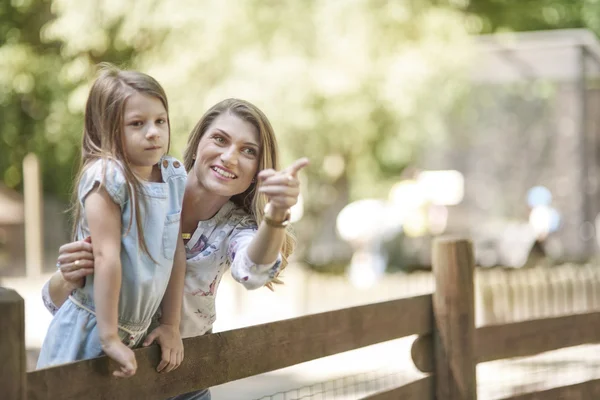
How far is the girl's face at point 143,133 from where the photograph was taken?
2.37m

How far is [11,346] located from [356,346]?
1723 millimetres

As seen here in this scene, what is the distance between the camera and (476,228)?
16.2 metres

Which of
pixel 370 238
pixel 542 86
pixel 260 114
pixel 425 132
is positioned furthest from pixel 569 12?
pixel 260 114

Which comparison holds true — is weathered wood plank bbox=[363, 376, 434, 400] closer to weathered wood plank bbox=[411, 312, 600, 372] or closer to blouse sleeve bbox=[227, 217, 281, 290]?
weathered wood plank bbox=[411, 312, 600, 372]

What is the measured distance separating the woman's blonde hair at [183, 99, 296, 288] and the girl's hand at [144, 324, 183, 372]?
33 cm

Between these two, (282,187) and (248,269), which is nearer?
(282,187)

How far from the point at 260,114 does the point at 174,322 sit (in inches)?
24.8

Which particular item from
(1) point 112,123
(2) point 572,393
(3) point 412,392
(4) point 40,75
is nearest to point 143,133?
(1) point 112,123

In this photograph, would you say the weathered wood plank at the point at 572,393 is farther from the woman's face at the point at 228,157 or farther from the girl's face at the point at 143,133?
the girl's face at the point at 143,133

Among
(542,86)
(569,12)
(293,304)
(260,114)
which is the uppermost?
(569,12)

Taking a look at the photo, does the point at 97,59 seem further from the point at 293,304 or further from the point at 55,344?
the point at 55,344

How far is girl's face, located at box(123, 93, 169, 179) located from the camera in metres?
2.37

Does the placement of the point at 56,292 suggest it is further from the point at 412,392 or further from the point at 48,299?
the point at 412,392

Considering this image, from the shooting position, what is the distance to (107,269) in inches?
88.1
